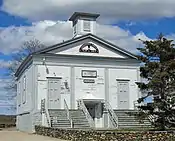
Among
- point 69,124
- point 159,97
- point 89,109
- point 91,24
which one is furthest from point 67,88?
point 159,97

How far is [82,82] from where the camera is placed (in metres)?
36.7

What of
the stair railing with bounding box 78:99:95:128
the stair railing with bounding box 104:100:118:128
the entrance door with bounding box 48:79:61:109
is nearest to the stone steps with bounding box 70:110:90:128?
the stair railing with bounding box 78:99:95:128

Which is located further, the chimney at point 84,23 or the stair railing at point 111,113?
the chimney at point 84,23

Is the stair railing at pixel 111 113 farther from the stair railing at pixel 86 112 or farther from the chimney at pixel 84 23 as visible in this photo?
the chimney at pixel 84 23

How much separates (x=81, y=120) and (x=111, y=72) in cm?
717

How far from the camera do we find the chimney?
40.3 m

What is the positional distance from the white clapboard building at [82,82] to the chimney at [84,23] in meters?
1.09

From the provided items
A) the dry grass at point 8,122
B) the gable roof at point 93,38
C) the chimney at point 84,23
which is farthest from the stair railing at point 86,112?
the dry grass at point 8,122

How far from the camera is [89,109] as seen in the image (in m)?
37.3

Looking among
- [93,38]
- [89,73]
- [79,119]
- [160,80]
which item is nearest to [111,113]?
[79,119]

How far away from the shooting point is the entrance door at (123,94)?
37656 mm

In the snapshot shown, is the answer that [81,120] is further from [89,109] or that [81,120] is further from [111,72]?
[111,72]

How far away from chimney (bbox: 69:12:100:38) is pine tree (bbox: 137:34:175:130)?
17.3 m

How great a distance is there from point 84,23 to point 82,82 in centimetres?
698
